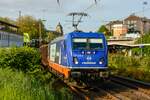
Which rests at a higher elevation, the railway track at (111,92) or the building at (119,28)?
the building at (119,28)

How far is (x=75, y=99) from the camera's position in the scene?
64.8 ft

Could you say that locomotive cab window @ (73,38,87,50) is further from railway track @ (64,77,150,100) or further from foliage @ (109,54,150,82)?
foliage @ (109,54,150,82)

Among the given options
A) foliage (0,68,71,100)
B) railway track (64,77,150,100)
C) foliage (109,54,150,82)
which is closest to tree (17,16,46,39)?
foliage (109,54,150,82)

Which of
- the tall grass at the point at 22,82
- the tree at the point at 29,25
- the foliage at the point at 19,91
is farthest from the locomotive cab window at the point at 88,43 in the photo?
the tree at the point at 29,25

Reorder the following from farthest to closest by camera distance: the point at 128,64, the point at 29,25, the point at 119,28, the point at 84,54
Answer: the point at 119,28 → the point at 29,25 → the point at 128,64 → the point at 84,54

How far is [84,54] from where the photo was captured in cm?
2361

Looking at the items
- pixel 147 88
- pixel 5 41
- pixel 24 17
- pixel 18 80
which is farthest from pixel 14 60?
pixel 24 17

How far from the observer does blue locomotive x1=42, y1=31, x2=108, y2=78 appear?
23.4 metres

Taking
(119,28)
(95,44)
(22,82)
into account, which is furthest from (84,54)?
(119,28)

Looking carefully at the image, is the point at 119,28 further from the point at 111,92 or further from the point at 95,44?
the point at 111,92

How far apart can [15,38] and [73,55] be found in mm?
44356

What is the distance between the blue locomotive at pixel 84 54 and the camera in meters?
23.4

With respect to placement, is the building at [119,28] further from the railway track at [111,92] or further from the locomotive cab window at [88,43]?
the locomotive cab window at [88,43]

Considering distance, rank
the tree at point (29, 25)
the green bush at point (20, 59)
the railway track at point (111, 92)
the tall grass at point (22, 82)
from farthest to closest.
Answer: the tree at point (29, 25), the green bush at point (20, 59), the railway track at point (111, 92), the tall grass at point (22, 82)
